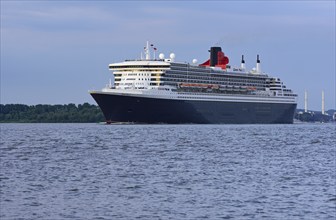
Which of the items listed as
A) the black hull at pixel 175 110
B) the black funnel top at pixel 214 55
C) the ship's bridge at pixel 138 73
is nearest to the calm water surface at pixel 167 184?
the black hull at pixel 175 110

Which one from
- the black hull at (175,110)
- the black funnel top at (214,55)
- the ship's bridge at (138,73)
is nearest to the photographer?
the black hull at (175,110)

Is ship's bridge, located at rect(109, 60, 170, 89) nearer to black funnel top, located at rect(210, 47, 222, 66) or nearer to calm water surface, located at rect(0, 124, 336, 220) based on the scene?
black funnel top, located at rect(210, 47, 222, 66)

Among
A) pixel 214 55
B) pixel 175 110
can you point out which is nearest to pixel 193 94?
pixel 175 110

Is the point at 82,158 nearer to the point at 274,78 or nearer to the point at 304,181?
the point at 304,181

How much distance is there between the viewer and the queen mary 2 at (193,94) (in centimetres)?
11006

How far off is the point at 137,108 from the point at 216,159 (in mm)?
62536

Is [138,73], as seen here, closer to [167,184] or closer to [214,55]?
[214,55]

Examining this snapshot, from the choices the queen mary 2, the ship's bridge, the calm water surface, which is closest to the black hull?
the queen mary 2

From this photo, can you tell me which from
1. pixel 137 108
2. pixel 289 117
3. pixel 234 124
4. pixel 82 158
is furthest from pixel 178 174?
pixel 289 117

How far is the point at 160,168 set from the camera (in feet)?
132

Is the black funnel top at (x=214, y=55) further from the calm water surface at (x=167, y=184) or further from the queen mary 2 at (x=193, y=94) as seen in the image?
the calm water surface at (x=167, y=184)

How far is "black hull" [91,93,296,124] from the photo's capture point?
357 feet

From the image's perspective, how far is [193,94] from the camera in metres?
119

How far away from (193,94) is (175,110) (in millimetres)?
7230
